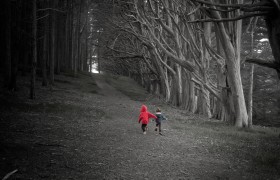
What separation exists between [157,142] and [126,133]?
1.67 m

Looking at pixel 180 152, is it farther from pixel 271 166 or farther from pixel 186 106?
pixel 186 106

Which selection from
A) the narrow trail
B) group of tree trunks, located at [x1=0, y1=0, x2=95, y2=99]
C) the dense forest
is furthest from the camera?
group of tree trunks, located at [x1=0, y1=0, x2=95, y2=99]

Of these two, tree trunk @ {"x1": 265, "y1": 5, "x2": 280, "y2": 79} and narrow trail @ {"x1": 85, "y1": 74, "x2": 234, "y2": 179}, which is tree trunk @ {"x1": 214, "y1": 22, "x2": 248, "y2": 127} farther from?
tree trunk @ {"x1": 265, "y1": 5, "x2": 280, "y2": 79}

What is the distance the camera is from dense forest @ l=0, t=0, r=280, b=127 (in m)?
12.0

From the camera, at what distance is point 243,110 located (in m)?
13.5

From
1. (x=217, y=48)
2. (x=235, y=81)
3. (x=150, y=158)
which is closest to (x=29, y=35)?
(x=217, y=48)

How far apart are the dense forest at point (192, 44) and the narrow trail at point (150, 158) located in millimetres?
3311

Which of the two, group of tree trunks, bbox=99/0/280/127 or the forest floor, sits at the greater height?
group of tree trunks, bbox=99/0/280/127

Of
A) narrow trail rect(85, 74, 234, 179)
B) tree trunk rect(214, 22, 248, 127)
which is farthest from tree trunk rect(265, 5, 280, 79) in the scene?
tree trunk rect(214, 22, 248, 127)

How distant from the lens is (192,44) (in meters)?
16.9

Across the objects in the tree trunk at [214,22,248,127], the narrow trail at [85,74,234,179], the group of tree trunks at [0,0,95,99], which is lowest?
the narrow trail at [85,74,234,179]

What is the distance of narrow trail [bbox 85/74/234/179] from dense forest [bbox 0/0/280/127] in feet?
10.9

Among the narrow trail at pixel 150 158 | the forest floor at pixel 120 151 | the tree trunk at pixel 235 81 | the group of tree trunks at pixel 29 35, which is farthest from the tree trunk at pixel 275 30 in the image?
the group of tree trunks at pixel 29 35

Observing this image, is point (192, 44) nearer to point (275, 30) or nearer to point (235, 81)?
point (235, 81)
